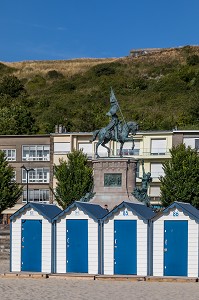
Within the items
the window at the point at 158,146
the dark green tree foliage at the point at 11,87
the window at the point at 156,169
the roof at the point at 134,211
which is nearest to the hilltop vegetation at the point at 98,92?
the dark green tree foliage at the point at 11,87

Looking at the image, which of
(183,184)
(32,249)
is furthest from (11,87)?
(32,249)

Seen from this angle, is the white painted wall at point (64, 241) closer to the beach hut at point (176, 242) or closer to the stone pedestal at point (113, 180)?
the beach hut at point (176, 242)

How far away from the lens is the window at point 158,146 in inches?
3246

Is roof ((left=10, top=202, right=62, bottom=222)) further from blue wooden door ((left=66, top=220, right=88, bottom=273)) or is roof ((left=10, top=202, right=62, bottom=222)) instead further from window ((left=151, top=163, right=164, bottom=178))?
window ((left=151, top=163, right=164, bottom=178))

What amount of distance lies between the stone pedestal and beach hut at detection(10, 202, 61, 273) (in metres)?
9.90

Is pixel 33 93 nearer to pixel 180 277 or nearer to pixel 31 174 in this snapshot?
pixel 31 174

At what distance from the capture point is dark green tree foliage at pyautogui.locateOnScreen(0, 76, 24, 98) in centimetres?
13125

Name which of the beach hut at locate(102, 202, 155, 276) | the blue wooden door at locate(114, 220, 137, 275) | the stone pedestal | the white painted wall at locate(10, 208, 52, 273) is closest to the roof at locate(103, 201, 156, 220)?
the beach hut at locate(102, 202, 155, 276)

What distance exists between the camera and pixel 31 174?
84.9m

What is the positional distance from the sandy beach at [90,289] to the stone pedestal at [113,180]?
12.5 metres

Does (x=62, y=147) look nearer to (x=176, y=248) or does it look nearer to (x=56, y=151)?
(x=56, y=151)

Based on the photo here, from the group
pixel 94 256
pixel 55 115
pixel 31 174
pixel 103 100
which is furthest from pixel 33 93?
pixel 94 256

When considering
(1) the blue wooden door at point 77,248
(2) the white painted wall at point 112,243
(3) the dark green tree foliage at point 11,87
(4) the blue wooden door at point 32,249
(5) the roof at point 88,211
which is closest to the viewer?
(2) the white painted wall at point 112,243

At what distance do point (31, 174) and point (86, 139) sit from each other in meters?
6.59
